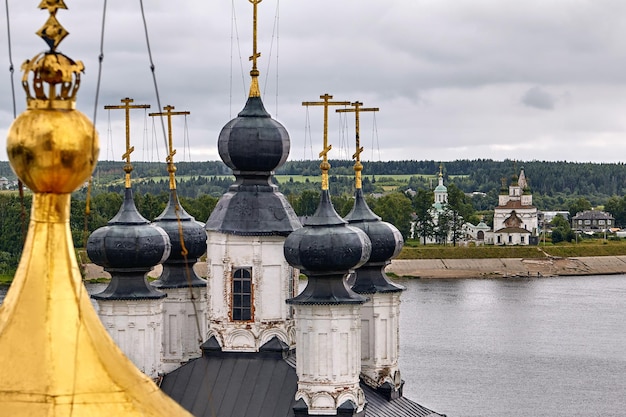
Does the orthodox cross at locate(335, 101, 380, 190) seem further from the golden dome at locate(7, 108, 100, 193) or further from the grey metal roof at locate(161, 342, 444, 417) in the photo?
the golden dome at locate(7, 108, 100, 193)

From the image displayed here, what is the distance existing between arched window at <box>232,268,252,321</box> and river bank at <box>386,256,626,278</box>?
4621 cm

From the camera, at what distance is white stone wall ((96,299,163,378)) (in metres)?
14.1

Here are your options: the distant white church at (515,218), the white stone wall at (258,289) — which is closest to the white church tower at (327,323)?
the white stone wall at (258,289)

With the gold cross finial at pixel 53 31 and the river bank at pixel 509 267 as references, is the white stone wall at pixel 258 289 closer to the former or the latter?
the gold cross finial at pixel 53 31

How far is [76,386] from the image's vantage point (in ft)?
9.46

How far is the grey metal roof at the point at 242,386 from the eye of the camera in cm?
1327

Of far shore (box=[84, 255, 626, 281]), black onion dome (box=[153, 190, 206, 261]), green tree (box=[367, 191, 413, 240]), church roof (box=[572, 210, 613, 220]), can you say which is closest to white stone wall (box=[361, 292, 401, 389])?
black onion dome (box=[153, 190, 206, 261])

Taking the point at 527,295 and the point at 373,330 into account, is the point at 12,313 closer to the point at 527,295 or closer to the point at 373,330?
the point at 373,330

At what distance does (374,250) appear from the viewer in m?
14.5

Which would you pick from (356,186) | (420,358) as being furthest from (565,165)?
(356,186)

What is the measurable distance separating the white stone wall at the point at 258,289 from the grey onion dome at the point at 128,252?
67 cm

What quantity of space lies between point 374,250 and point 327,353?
2.34 m

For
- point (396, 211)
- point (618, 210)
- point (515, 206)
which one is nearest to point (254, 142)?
point (396, 211)

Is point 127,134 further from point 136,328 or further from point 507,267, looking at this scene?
point 507,267
